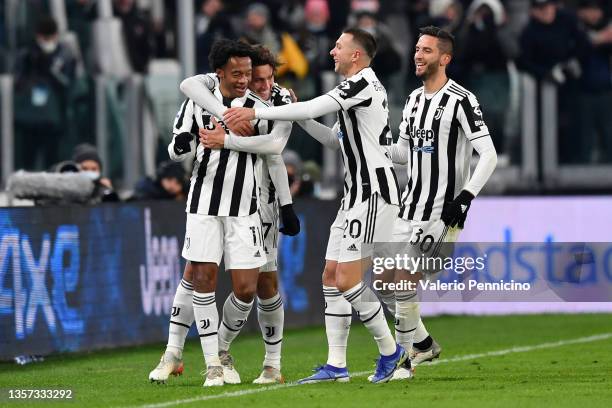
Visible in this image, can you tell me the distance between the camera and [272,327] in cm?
1064

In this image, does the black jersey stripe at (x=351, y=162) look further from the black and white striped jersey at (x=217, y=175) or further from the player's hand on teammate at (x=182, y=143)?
the player's hand on teammate at (x=182, y=143)

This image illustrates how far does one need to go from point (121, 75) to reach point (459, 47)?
144 inches

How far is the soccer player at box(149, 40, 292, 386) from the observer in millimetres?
10195

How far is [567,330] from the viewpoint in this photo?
1497 centimetres

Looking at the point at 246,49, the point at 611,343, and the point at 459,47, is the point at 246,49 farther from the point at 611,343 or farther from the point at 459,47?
the point at 459,47

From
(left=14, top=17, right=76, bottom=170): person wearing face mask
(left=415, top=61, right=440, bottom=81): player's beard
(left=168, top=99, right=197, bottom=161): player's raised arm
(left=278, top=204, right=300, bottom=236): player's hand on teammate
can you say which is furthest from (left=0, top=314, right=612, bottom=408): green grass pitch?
(left=14, top=17, right=76, bottom=170): person wearing face mask

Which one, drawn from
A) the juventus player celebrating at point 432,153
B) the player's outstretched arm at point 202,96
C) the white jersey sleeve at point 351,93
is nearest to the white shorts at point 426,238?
the juventus player celebrating at point 432,153

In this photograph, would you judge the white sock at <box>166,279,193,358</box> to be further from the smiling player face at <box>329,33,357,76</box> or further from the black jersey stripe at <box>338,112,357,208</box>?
the smiling player face at <box>329,33,357,76</box>

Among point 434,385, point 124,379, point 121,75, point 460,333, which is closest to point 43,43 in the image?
point 121,75

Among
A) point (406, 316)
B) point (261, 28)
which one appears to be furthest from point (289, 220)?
point (261, 28)

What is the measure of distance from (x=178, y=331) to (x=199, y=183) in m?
0.97

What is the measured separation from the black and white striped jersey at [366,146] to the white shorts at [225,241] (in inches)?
24.7

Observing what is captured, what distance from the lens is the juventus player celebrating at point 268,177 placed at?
10.2 metres

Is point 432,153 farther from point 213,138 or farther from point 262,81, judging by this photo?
point 213,138
